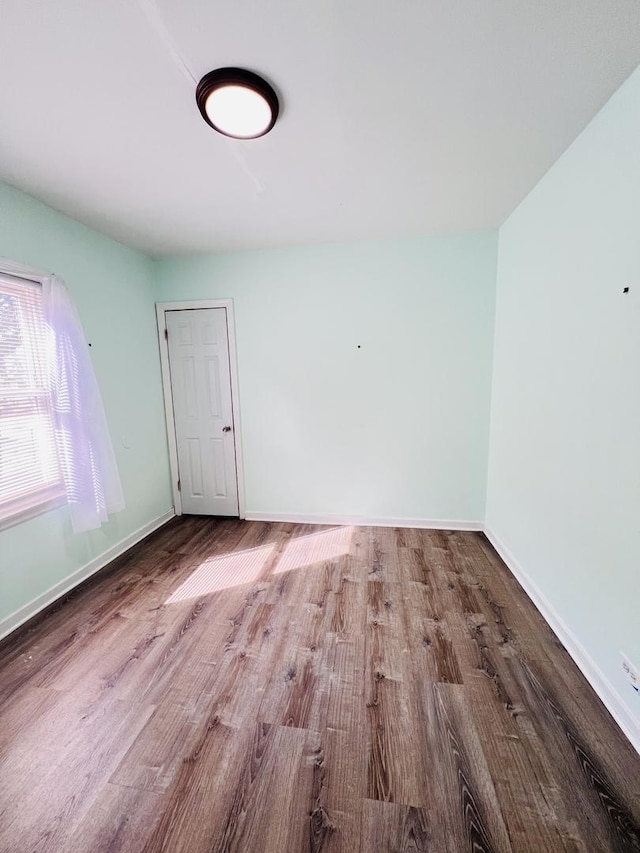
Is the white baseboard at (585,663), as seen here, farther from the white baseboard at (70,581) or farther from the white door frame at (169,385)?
the white baseboard at (70,581)

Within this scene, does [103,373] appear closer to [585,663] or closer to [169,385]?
[169,385]

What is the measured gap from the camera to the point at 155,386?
3.29 m

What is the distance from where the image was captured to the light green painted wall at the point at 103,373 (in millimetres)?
2012

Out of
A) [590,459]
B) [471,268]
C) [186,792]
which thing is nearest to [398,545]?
[590,459]

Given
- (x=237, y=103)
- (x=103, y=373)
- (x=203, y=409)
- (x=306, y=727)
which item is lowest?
(x=306, y=727)

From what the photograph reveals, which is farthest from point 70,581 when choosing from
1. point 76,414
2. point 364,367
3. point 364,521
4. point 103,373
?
point 364,367

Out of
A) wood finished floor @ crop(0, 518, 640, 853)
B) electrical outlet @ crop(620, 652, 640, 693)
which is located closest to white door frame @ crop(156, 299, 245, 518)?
wood finished floor @ crop(0, 518, 640, 853)

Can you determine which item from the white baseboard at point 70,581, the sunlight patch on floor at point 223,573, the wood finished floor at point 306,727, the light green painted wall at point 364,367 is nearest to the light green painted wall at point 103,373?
the white baseboard at point 70,581

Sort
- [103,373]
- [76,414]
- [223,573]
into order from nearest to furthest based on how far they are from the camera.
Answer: [76,414], [223,573], [103,373]

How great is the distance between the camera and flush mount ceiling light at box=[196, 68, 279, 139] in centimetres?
126

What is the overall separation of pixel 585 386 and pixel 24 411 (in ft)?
10.6

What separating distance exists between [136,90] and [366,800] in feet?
9.19

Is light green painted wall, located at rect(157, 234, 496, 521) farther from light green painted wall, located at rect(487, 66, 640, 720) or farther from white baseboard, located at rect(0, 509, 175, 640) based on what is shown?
white baseboard, located at rect(0, 509, 175, 640)

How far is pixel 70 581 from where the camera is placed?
2336mm
